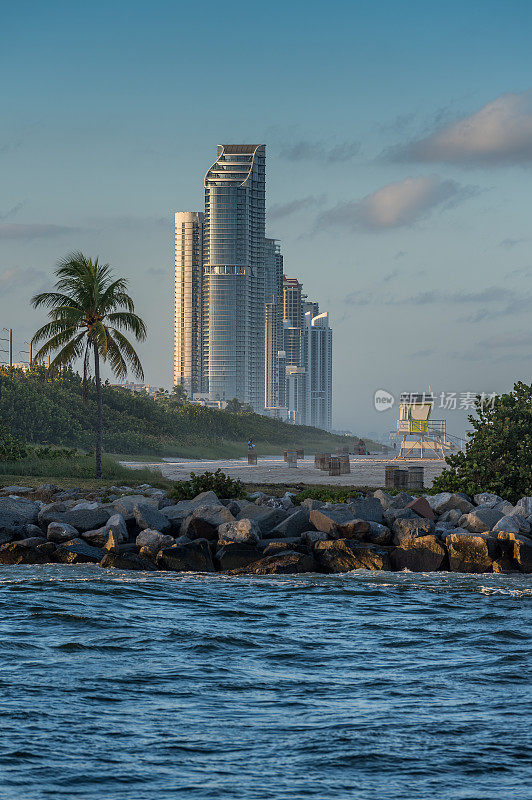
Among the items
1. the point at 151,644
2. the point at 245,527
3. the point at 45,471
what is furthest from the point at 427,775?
the point at 45,471

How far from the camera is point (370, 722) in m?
7.12

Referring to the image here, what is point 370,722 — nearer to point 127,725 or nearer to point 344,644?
point 127,725

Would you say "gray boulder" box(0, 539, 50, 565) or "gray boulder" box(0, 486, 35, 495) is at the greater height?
"gray boulder" box(0, 486, 35, 495)

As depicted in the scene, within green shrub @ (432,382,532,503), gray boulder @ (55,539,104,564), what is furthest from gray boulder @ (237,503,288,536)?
green shrub @ (432,382,532,503)

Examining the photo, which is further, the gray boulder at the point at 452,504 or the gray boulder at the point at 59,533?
the gray boulder at the point at 452,504

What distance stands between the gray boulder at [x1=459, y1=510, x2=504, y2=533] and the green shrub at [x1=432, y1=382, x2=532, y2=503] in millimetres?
Answer: 3601

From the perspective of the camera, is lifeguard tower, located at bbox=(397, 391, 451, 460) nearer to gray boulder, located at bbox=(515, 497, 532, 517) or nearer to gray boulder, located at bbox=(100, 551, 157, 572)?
gray boulder, located at bbox=(515, 497, 532, 517)

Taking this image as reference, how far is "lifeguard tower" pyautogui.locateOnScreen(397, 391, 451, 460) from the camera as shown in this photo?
46.7m

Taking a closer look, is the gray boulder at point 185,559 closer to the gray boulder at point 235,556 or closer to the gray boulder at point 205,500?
the gray boulder at point 235,556

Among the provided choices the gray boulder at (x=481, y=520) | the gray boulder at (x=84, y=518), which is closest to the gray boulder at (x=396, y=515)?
the gray boulder at (x=481, y=520)

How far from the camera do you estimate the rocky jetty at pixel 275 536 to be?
1557 centimetres

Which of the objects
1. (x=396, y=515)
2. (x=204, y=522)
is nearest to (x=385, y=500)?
(x=396, y=515)

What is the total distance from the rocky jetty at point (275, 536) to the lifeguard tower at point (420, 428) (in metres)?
27.8

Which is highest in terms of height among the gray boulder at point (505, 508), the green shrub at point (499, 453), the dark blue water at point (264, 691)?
the green shrub at point (499, 453)
